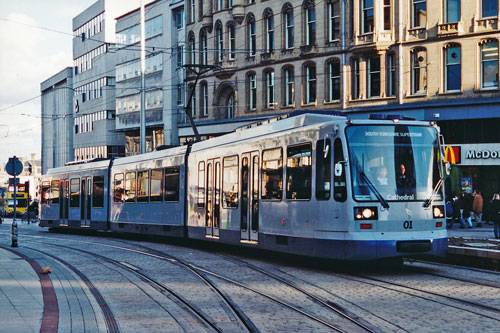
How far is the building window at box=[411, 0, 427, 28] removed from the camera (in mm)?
36844

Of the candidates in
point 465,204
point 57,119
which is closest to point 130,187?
point 465,204

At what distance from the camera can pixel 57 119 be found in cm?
8788

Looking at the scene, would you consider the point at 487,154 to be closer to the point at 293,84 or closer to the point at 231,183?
the point at 293,84

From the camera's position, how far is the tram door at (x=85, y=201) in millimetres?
30062

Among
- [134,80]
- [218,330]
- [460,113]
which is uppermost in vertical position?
[134,80]

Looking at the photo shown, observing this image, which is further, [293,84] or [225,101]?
[225,101]

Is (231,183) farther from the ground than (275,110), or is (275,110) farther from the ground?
(275,110)

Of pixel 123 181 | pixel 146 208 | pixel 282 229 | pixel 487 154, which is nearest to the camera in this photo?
pixel 282 229

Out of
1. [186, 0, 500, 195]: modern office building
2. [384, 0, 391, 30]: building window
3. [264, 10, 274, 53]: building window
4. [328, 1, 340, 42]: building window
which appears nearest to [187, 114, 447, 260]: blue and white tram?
[186, 0, 500, 195]: modern office building

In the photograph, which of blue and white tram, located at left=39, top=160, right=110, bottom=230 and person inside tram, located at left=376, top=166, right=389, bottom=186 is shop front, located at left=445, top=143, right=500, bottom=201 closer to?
blue and white tram, located at left=39, top=160, right=110, bottom=230

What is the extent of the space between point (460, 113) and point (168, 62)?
84.7ft

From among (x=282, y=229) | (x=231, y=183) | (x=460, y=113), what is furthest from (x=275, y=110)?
(x=282, y=229)

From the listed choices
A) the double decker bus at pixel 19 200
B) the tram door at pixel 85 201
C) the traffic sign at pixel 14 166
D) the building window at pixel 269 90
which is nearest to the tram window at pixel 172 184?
the traffic sign at pixel 14 166

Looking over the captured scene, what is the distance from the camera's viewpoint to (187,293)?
11430mm
